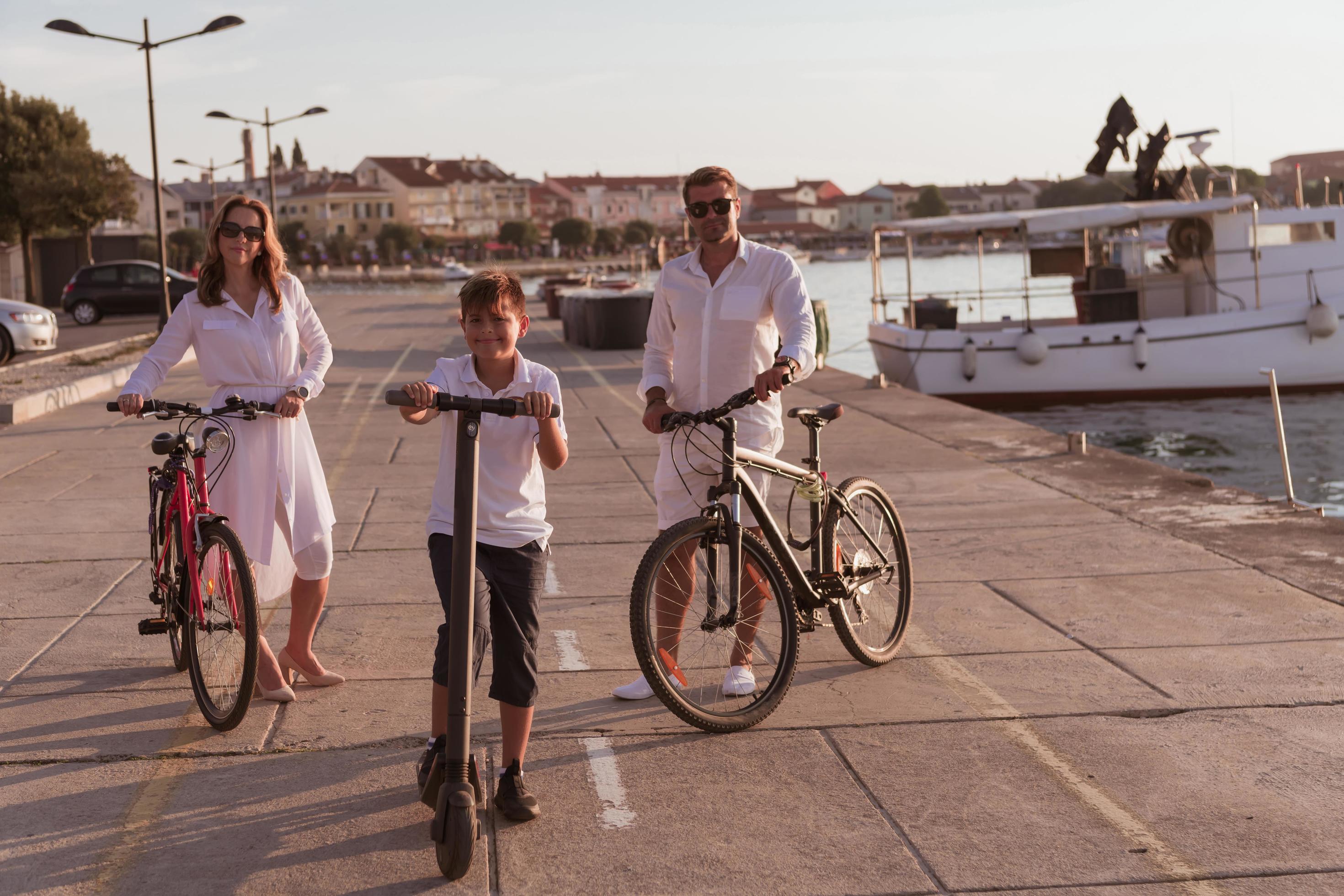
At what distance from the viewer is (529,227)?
579 feet

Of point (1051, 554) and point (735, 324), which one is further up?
point (735, 324)

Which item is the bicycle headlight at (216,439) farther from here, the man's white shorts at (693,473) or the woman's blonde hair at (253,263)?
the man's white shorts at (693,473)

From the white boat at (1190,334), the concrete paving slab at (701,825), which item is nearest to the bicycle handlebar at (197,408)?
the concrete paving slab at (701,825)

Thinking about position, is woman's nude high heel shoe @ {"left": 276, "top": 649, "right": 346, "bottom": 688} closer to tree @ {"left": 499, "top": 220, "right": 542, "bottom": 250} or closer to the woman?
the woman

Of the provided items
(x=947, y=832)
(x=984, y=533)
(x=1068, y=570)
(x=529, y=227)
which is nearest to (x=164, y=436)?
(x=947, y=832)

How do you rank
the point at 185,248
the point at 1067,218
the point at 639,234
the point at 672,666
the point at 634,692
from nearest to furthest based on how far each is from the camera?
the point at 672,666, the point at 634,692, the point at 1067,218, the point at 185,248, the point at 639,234

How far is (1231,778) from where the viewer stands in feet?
14.9

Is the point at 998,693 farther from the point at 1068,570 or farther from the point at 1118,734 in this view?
the point at 1068,570

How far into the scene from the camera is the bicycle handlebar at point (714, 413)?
4.87 m

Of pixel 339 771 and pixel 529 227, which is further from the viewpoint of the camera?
pixel 529 227

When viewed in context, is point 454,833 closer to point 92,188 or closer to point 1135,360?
point 1135,360

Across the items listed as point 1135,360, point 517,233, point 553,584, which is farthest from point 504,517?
point 517,233

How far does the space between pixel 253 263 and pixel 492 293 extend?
4.93 ft

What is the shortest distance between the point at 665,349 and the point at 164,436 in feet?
5.84
